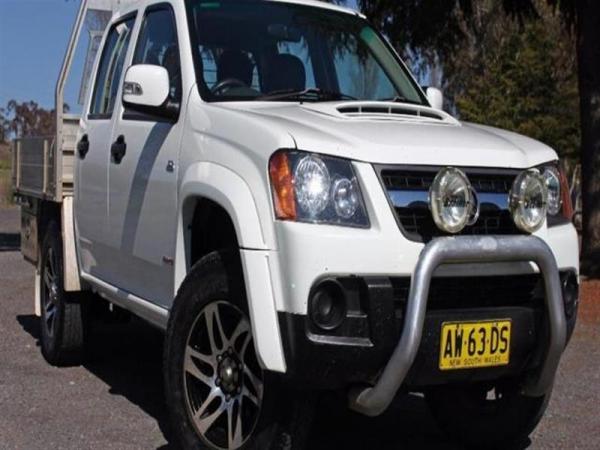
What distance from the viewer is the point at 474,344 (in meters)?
4.36

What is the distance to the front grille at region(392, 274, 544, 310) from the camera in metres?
4.21

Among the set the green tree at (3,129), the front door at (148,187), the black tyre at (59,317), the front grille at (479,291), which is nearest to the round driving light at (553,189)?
the front grille at (479,291)

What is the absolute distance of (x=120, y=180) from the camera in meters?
5.82

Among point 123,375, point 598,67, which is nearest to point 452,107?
point 598,67

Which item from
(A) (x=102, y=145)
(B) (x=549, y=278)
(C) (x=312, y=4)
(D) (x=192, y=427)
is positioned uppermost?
(C) (x=312, y=4)

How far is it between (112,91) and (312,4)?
1331 millimetres

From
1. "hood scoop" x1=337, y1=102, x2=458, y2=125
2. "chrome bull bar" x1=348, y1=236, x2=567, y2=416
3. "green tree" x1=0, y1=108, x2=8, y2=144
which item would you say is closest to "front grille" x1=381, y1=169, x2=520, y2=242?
"chrome bull bar" x1=348, y1=236, x2=567, y2=416

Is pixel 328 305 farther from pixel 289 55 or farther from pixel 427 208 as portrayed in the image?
pixel 289 55

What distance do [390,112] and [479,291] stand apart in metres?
1.05

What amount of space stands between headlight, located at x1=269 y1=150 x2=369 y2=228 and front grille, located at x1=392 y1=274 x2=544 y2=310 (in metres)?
0.34

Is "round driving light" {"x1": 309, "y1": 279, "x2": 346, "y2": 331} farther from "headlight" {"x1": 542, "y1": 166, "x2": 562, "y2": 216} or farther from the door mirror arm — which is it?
the door mirror arm

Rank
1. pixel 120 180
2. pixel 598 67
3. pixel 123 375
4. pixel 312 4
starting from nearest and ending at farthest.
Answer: pixel 120 180
pixel 312 4
pixel 123 375
pixel 598 67

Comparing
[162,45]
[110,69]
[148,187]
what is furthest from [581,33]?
[148,187]

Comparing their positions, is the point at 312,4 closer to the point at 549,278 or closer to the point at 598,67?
the point at 549,278
